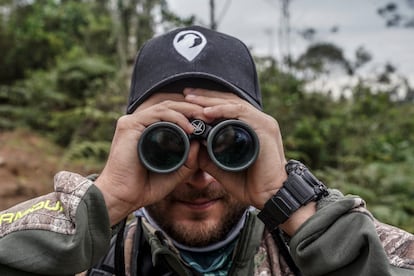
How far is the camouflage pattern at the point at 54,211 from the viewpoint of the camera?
1464 millimetres

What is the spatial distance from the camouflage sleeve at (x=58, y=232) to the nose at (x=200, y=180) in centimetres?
36

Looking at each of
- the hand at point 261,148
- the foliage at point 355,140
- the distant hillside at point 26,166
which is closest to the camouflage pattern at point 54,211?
the hand at point 261,148

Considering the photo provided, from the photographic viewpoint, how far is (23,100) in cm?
1044

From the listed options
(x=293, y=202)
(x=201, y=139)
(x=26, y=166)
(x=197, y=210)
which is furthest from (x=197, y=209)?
(x=26, y=166)

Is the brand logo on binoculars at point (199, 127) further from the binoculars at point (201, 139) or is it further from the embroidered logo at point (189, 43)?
the embroidered logo at point (189, 43)

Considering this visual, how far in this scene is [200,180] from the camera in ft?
5.78

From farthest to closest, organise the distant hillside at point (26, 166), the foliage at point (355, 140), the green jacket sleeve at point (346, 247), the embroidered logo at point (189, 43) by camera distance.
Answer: the distant hillside at point (26, 166)
the foliage at point (355, 140)
the embroidered logo at point (189, 43)
the green jacket sleeve at point (346, 247)

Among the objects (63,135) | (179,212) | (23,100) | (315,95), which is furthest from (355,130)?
(179,212)

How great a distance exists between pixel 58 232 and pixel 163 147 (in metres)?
0.39

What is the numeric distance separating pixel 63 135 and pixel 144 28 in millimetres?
3417

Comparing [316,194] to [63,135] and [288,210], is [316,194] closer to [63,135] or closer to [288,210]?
[288,210]

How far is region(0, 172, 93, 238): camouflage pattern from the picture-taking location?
1.46 meters

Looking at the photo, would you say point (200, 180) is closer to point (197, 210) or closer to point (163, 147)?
point (197, 210)

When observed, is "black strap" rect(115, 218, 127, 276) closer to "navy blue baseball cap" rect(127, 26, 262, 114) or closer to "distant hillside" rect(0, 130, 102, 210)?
"navy blue baseball cap" rect(127, 26, 262, 114)
